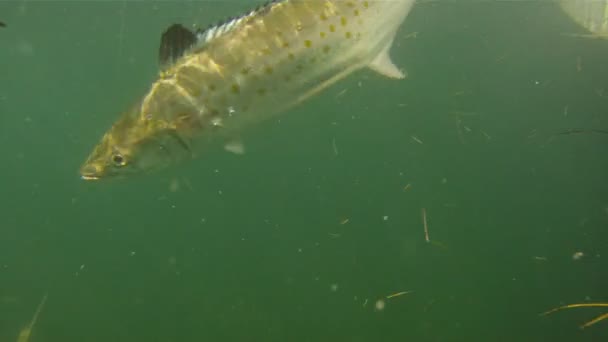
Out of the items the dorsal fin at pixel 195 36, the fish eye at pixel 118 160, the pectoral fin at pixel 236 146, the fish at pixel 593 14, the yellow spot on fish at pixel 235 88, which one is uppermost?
the dorsal fin at pixel 195 36

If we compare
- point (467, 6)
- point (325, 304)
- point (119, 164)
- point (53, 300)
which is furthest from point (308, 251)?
point (119, 164)

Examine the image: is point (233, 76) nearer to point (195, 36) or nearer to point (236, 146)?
point (195, 36)

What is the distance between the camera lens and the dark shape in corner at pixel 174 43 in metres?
2.78

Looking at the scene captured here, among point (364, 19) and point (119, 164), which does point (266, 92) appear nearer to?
point (364, 19)

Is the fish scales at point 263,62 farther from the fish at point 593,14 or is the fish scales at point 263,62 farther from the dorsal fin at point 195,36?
the fish at point 593,14

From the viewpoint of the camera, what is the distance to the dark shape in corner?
9.12 ft

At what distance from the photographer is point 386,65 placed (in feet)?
12.5

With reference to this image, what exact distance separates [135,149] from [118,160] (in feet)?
0.58

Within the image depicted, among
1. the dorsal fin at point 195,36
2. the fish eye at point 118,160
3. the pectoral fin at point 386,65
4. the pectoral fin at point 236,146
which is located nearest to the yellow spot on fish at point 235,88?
the dorsal fin at point 195,36

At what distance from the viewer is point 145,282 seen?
14391mm

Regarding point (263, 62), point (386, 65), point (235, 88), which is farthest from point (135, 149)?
point (386, 65)

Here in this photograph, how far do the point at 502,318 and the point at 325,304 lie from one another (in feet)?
13.9

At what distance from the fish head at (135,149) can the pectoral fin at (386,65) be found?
1.80 meters

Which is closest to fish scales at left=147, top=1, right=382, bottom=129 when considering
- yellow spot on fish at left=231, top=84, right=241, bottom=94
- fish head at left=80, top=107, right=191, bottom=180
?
yellow spot on fish at left=231, top=84, right=241, bottom=94
